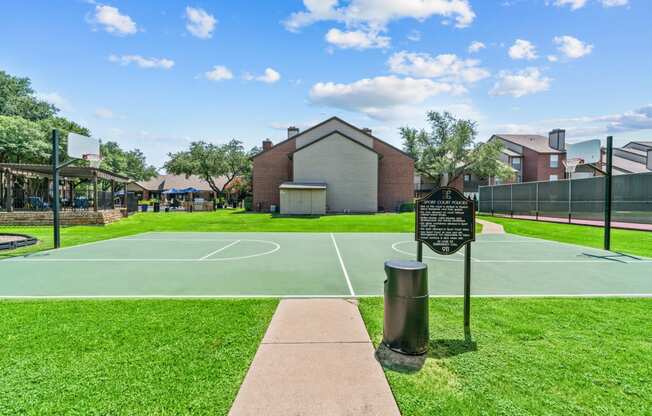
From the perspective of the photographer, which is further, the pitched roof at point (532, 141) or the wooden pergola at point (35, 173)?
the pitched roof at point (532, 141)

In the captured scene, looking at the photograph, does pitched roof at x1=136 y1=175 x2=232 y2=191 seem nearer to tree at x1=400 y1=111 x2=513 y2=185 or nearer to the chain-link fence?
tree at x1=400 y1=111 x2=513 y2=185

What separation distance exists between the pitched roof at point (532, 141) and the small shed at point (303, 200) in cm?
4197

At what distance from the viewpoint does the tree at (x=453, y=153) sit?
44.8m

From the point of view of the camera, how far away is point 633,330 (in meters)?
4.68

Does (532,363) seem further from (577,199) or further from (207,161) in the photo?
(207,161)

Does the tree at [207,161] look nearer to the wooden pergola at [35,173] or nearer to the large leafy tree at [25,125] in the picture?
the large leafy tree at [25,125]

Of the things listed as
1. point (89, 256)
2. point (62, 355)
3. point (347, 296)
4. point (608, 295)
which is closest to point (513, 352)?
point (347, 296)

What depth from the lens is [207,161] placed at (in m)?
46.4

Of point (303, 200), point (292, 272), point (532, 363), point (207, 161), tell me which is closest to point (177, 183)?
point (207, 161)

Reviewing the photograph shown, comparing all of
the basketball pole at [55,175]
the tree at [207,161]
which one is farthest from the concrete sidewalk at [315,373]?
the tree at [207,161]

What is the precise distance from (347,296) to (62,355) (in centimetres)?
429

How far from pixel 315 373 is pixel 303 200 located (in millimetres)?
27044

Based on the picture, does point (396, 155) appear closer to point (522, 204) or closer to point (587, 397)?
point (522, 204)


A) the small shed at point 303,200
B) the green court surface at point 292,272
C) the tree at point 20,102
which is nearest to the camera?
the green court surface at point 292,272
